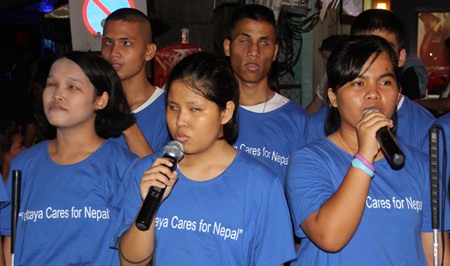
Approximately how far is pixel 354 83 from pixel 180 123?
31.8 inches

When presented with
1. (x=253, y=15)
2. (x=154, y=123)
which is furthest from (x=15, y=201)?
(x=253, y=15)

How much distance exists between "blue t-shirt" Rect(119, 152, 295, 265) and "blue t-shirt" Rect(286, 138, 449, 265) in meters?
0.12

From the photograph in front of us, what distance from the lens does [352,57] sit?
2.90m

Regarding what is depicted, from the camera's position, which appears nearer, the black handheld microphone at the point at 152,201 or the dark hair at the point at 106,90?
the black handheld microphone at the point at 152,201

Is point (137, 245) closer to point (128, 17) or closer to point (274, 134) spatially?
point (274, 134)

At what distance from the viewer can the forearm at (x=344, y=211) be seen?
255 cm

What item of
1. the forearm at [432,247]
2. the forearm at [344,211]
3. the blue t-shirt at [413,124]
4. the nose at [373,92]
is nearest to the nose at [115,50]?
the blue t-shirt at [413,124]

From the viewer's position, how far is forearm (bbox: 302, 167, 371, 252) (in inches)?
100

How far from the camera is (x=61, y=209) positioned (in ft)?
9.96

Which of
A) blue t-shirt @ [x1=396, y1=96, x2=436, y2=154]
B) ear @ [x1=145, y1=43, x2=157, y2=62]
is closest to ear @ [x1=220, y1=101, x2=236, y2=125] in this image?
blue t-shirt @ [x1=396, y1=96, x2=436, y2=154]

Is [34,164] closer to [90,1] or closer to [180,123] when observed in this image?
[180,123]

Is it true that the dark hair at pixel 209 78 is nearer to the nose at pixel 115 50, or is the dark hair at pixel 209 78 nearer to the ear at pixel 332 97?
the ear at pixel 332 97

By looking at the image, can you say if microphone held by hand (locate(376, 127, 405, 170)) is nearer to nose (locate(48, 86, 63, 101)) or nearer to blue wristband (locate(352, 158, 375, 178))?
blue wristband (locate(352, 158, 375, 178))

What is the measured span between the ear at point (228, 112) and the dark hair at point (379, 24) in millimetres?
1733
